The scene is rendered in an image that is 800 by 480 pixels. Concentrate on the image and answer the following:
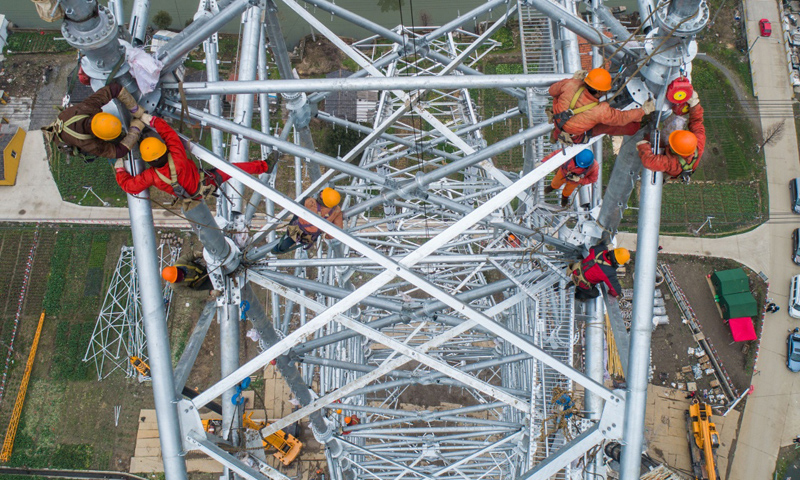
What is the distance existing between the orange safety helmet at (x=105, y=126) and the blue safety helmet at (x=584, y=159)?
8.51 metres

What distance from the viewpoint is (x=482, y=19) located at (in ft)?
116

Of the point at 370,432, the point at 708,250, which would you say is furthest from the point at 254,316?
the point at 708,250

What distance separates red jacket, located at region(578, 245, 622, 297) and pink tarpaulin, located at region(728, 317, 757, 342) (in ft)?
61.8

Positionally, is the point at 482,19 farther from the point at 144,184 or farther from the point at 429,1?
the point at 144,184

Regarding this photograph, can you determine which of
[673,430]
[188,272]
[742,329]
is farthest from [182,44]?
[742,329]

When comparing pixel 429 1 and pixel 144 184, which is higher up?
pixel 429 1

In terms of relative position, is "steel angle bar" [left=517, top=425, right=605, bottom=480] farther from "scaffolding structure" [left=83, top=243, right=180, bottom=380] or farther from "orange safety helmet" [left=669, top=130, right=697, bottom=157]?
"scaffolding structure" [left=83, top=243, right=180, bottom=380]

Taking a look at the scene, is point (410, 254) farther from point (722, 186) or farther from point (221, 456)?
point (722, 186)

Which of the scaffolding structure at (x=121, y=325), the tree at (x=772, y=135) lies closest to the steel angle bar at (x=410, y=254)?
the scaffolding structure at (x=121, y=325)

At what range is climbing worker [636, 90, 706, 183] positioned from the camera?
8.75m

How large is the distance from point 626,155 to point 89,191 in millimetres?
28423

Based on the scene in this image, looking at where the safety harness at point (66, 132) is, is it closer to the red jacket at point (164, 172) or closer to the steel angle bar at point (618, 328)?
the red jacket at point (164, 172)

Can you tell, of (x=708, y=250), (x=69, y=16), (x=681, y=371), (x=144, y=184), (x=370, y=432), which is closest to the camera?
(x=69, y=16)

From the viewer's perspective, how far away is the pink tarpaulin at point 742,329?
2650cm
